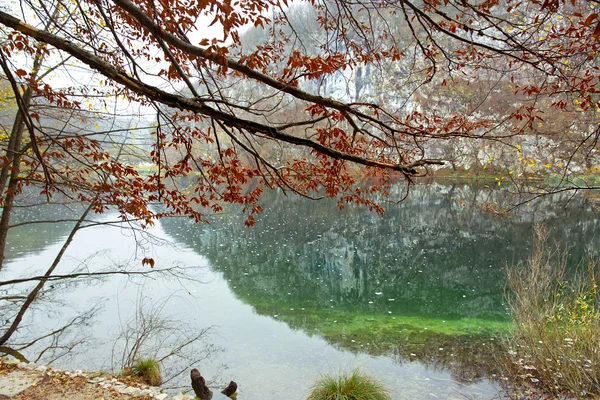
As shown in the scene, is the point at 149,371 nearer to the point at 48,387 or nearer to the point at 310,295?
the point at 48,387

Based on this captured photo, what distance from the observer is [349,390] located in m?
4.95

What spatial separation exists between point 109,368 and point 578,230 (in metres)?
14.8

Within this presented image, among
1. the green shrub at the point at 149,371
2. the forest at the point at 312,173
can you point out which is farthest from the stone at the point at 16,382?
the green shrub at the point at 149,371

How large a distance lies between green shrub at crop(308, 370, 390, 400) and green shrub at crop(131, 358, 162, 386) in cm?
215

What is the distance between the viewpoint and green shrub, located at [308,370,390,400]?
4887mm

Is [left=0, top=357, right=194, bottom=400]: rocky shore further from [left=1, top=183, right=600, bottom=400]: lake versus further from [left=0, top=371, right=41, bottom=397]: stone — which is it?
[left=1, top=183, right=600, bottom=400]: lake

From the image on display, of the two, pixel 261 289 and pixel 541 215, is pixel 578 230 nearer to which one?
pixel 541 215

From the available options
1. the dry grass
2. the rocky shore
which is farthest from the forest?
the rocky shore

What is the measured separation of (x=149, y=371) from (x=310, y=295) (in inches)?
176

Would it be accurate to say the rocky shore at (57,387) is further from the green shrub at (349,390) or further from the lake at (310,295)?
the green shrub at (349,390)

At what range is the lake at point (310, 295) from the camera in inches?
236

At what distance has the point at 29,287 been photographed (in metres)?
8.55

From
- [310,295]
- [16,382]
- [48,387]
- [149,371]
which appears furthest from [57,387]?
[310,295]

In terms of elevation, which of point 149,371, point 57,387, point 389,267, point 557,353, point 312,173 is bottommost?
point 149,371
